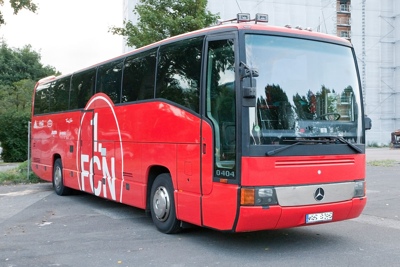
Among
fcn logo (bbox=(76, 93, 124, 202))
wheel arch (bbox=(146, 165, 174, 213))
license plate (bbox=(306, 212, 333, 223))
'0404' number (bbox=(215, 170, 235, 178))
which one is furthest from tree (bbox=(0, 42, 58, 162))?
license plate (bbox=(306, 212, 333, 223))

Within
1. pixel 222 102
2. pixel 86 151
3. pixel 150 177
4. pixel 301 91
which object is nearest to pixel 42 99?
pixel 86 151

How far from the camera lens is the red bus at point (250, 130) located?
6.54 metres

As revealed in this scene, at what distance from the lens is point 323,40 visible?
7.45 m

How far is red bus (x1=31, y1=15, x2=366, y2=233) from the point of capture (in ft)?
21.4

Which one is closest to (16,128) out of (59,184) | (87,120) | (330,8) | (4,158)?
(4,158)

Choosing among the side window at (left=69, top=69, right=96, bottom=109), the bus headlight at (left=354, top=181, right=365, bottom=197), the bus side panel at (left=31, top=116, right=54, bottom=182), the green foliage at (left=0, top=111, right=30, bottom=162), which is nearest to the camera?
the bus headlight at (left=354, top=181, right=365, bottom=197)

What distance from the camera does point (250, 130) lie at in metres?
6.50

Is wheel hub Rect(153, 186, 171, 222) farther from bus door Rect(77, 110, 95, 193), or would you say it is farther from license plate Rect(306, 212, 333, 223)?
bus door Rect(77, 110, 95, 193)

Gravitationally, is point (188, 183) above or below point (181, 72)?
below

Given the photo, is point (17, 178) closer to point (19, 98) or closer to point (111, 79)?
point (111, 79)

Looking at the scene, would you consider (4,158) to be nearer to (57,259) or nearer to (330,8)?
(57,259)

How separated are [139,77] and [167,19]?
11.3 meters

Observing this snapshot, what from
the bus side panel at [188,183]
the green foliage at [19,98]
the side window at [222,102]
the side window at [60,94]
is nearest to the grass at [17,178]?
the side window at [60,94]

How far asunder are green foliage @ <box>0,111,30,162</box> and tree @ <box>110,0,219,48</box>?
11460 millimetres
